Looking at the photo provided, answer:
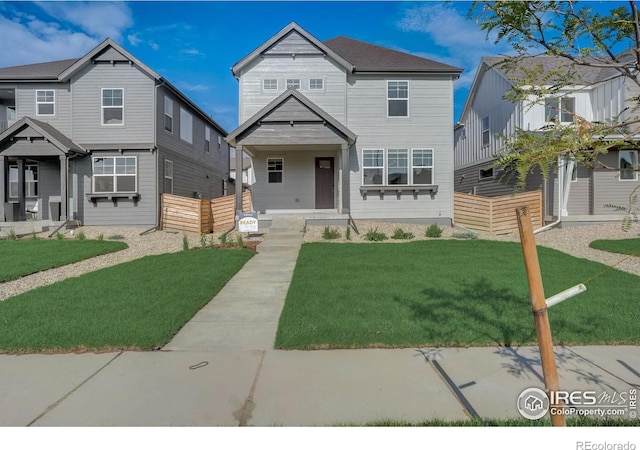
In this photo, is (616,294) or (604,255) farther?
(604,255)

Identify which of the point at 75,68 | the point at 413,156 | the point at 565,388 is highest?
the point at 75,68

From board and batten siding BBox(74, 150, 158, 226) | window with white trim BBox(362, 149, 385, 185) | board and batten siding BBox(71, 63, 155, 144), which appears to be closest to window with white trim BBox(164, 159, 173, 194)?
board and batten siding BBox(74, 150, 158, 226)

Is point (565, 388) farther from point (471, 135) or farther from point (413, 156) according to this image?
point (471, 135)

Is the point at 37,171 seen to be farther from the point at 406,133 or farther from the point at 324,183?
the point at 406,133

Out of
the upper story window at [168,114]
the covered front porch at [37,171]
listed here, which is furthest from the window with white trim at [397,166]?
the covered front porch at [37,171]

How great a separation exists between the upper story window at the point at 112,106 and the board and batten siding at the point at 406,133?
393 inches

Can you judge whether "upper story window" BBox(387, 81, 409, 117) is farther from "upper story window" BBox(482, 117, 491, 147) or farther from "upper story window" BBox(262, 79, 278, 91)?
"upper story window" BBox(482, 117, 491, 147)

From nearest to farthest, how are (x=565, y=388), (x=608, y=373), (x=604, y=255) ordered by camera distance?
(x=565, y=388) < (x=608, y=373) < (x=604, y=255)

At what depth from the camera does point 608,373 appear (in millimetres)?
3662

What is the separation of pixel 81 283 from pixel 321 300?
15.7 feet

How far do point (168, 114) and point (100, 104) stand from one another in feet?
9.18

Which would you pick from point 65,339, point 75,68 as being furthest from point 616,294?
point 75,68

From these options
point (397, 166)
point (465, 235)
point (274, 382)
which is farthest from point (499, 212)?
point (274, 382)

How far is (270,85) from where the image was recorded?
55.4 feet
